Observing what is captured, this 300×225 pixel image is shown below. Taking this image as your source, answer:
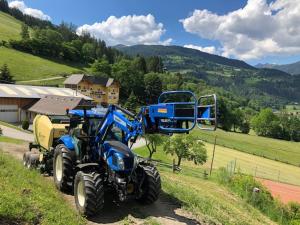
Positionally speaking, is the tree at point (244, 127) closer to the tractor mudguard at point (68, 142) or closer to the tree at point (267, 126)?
the tree at point (267, 126)

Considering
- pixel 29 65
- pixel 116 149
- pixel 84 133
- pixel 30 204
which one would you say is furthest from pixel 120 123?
pixel 29 65

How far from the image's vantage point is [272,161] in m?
67.2

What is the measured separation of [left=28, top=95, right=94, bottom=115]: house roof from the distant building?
34.1 metres

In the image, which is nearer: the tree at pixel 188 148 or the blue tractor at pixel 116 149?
the blue tractor at pixel 116 149

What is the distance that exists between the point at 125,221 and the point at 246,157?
58.4 meters

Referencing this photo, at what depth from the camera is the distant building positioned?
305ft

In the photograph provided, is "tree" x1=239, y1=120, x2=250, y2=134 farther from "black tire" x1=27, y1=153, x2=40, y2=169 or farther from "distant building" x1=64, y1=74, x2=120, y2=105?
"black tire" x1=27, y1=153, x2=40, y2=169

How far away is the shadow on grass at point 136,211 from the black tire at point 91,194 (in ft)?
1.06

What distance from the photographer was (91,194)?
391 inches

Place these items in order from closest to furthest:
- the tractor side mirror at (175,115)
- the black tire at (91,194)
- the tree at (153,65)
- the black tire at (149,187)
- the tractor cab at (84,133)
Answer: the tractor side mirror at (175,115)
the black tire at (91,194)
the black tire at (149,187)
the tractor cab at (84,133)
the tree at (153,65)

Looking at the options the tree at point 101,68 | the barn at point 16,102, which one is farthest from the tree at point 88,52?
the barn at point 16,102

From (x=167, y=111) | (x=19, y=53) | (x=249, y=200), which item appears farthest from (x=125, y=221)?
(x=19, y=53)

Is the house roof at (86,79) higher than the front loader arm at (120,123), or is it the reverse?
the house roof at (86,79)

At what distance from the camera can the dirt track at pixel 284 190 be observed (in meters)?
38.5
